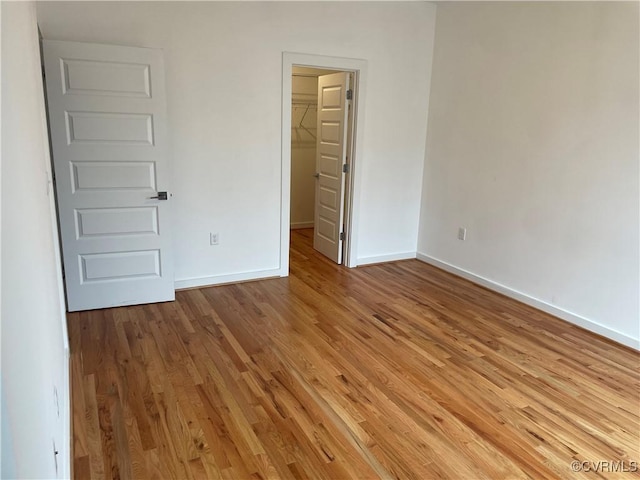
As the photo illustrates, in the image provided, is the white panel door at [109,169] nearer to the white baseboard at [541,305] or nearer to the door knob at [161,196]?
the door knob at [161,196]

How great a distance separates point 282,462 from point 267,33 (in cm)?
337

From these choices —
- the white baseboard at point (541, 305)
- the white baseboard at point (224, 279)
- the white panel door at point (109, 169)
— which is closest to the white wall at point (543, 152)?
the white baseboard at point (541, 305)

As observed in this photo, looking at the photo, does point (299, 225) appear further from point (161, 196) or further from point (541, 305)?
point (541, 305)

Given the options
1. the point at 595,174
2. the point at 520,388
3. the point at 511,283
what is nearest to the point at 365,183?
the point at 511,283

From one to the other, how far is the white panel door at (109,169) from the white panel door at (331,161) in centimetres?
189

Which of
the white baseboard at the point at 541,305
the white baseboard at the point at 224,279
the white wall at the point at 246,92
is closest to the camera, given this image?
the white baseboard at the point at 541,305

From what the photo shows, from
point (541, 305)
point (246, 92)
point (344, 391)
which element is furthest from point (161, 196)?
point (541, 305)

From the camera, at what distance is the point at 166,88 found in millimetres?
3664

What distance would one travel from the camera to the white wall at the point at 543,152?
321 centimetres

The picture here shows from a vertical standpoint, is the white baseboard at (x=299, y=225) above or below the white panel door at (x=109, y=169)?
below

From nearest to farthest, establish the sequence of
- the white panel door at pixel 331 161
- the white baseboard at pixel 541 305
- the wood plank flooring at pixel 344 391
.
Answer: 1. the wood plank flooring at pixel 344 391
2. the white baseboard at pixel 541 305
3. the white panel door at pixel 331 161

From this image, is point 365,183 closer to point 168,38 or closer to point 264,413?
point 168,38

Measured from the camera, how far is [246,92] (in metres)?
3.96

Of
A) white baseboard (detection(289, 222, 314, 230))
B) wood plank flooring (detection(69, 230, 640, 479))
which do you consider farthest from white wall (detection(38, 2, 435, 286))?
white baseboard (detection(289, 222, 314, 230))
